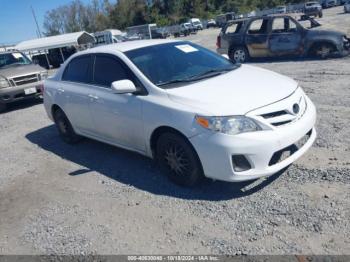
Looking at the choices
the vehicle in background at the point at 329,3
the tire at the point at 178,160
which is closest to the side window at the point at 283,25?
the tire at the point at 178,160

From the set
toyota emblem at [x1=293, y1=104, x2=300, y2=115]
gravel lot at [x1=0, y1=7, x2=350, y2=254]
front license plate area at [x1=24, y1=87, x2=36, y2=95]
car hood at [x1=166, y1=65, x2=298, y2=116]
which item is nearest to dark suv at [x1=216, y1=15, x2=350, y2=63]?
gravel lot at [x1=0, y1=7, x2=350, y2=254]

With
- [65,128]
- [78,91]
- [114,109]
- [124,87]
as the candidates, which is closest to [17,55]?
[65,128]

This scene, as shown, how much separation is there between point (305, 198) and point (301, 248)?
82 centimetres

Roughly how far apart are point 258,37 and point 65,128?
8.75 meters

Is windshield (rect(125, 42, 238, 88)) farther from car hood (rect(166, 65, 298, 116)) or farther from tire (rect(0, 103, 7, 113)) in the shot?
tire (rect(0, 103, 7, 113))

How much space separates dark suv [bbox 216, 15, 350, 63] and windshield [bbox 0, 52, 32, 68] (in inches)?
282

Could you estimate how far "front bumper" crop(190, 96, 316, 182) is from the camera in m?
3.62

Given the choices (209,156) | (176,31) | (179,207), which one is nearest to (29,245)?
(179,207)

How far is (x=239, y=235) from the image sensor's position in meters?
3.34

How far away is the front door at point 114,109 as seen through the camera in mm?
4555

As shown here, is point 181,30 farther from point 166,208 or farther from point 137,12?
point 166,208

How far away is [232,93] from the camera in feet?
13.1

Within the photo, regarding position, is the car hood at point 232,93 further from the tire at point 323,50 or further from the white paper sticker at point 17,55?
the white paper sticker at point 17,55

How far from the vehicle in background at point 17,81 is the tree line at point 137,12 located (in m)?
70.8
